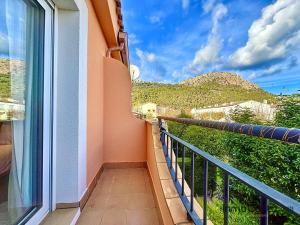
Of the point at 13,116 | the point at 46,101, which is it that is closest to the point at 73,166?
the point at 46,101

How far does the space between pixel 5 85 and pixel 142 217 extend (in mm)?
1602

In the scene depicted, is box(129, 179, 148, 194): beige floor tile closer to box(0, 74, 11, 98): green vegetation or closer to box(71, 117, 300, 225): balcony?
box(71, 117, 300, 225): balcony

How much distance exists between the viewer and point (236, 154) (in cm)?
145

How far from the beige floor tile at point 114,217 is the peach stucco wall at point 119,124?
67.9 inches

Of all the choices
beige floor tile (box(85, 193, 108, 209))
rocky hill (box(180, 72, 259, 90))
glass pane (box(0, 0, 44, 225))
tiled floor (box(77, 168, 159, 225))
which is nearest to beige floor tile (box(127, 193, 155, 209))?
tiled floor (box(77, 168, 159, 225))

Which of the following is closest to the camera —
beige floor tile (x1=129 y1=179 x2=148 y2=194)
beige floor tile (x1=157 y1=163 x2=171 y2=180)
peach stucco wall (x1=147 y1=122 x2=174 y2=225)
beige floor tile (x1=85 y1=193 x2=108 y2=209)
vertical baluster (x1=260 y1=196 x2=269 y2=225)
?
vertical baluster (x1=260 y1=196 x2=269 y2=225)

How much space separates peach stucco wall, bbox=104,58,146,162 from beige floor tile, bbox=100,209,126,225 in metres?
1.73

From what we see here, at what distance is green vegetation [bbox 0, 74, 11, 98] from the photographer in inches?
48.4

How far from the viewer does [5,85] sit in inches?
49.6

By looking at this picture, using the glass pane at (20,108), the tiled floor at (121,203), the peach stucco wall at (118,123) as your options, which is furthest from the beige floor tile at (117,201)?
the peach stucco wall at (118,123)

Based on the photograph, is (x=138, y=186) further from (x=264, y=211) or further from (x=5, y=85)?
(x=264, y=211)

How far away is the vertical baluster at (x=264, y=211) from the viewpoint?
570 millimetres

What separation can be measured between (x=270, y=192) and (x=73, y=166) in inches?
69.6

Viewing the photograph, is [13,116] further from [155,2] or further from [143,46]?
[143,46]
